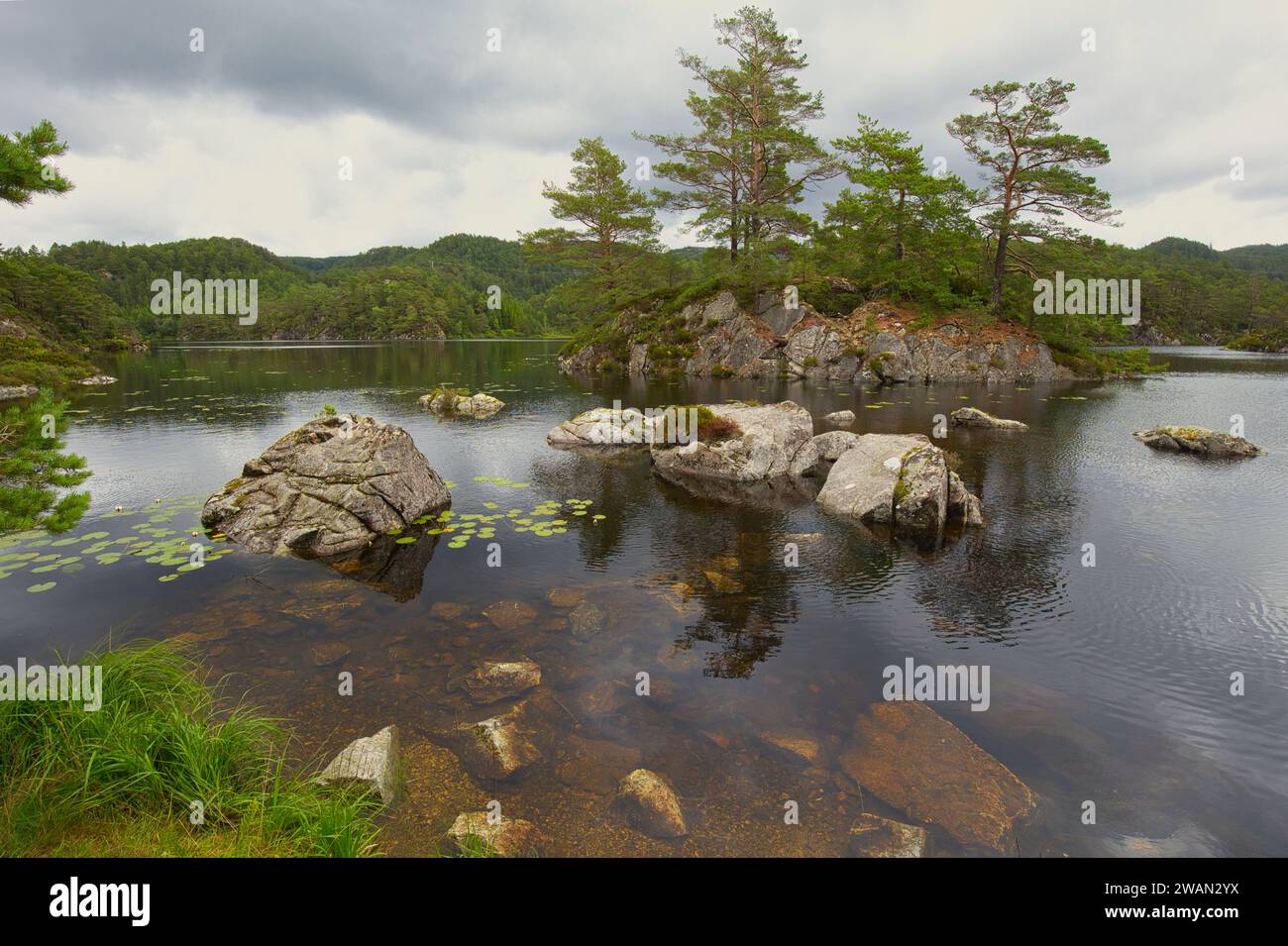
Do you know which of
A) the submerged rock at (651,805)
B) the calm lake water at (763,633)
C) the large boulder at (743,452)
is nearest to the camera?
the submerged rock at (651,805)

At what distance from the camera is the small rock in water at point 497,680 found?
435 inches

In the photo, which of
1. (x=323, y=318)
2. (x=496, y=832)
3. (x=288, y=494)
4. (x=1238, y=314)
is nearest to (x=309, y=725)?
(x=496, y=832)

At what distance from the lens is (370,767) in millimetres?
8500

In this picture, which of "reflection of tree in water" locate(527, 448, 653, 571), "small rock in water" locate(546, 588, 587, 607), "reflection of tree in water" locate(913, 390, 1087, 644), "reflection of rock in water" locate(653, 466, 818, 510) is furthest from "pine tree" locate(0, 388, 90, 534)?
"reflection of rock in water" locate(653, 466, 818, 510)

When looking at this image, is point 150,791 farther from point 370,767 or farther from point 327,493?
point 327,493

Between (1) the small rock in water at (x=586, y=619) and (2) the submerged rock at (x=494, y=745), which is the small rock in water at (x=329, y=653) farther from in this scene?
(1) the small rock in water at (x=586, y=619)

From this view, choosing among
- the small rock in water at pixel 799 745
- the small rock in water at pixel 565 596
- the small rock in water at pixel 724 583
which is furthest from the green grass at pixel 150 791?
the small rock in water at pixel 724 583

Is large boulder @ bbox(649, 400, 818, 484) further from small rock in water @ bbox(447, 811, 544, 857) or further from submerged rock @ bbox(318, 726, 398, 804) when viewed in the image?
small rock in water @ bbox(447, 811, 544, 857)

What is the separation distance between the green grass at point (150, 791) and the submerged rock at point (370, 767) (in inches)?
8.4

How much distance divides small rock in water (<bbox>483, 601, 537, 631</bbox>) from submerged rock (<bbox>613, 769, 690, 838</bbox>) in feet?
18.0

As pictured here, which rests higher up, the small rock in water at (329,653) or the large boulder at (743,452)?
the large boulder at (743,452)

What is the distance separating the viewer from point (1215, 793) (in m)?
8.83

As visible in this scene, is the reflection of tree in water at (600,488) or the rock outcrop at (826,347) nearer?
the reflection of tree in water at (600,488)
